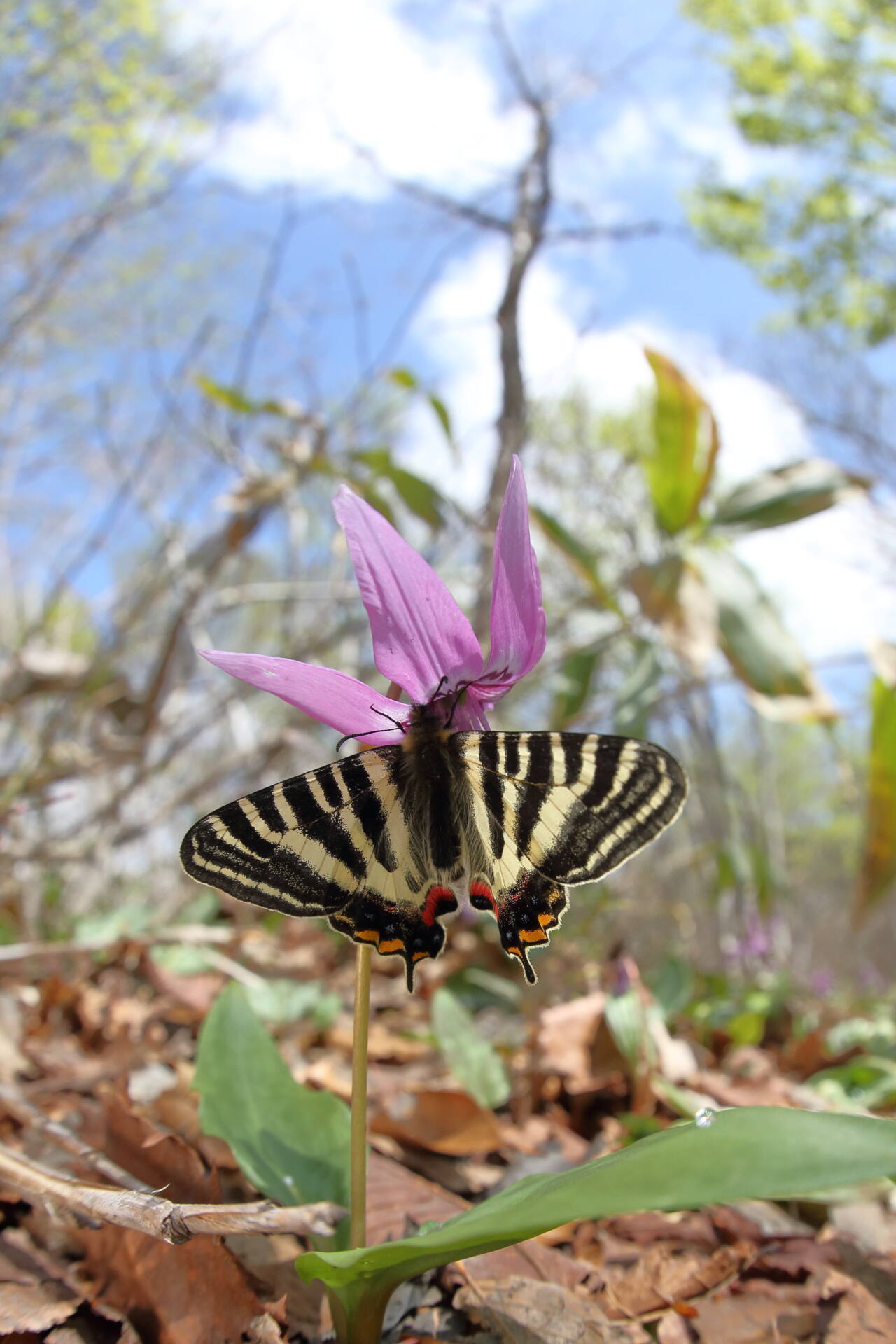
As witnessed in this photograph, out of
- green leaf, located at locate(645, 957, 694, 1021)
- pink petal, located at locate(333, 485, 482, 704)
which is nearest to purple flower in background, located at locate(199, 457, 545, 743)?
pink petal, located at locate(333, 485, 482, 704)

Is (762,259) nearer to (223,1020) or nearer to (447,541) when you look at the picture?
(447,541)

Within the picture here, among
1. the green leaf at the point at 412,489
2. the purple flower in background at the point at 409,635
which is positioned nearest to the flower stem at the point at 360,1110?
the purple flower in background at the point at 409,635

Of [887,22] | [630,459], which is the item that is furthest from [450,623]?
[887,22]

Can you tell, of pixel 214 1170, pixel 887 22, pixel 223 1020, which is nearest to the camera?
pixel 214 1170

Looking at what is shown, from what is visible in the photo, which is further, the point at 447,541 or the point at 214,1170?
the point at 447,541

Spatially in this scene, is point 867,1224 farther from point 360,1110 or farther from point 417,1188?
point 360,1110

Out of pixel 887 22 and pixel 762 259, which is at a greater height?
pixel 887 22

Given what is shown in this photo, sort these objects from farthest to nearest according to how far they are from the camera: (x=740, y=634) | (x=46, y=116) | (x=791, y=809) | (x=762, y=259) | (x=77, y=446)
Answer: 1. (x=791, y=809)
2. (x=762, y=259)
3. (x=77, y=446)
4. (x=46, y=116)
5. (x=740, y=634)

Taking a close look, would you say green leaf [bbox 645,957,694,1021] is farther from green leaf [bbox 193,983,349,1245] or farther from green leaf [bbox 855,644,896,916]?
green leaf [bbox 193,983,349,1245]
